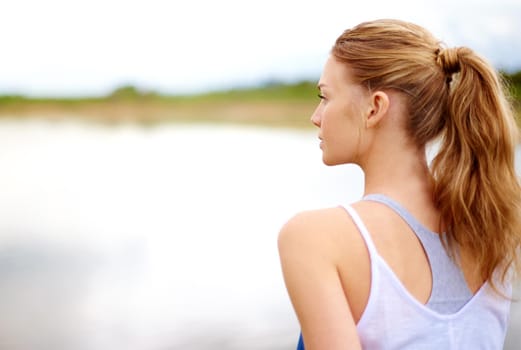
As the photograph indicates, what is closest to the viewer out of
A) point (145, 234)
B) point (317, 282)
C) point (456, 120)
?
point (317, 282)

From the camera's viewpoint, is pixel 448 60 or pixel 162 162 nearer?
pixel 448 60

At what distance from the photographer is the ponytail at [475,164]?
859 mm

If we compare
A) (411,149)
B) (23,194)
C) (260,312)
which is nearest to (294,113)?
(260,312)

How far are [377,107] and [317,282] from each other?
225 millimetres

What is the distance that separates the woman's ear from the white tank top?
0.39 ft

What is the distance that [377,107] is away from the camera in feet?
2.75

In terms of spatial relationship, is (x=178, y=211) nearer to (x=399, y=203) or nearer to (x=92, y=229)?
(x=92, y=229)

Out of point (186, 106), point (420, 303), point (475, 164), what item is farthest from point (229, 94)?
point (420, 303)

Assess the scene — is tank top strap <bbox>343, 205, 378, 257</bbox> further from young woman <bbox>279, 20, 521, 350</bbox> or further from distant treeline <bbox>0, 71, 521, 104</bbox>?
distant treeline <bbox>0, 71, 521, 104</bbox>

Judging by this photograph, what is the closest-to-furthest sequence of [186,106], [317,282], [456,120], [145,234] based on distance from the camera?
1. [317,282]
2. [456,120]
3. [145,234]
4. [186,106]

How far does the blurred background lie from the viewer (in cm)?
228

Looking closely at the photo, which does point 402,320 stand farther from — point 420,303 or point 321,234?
point 321,234

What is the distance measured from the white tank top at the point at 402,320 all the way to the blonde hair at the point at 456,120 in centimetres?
7

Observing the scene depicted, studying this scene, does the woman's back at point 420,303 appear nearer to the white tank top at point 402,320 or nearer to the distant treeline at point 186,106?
the white tank top at point 402,320
